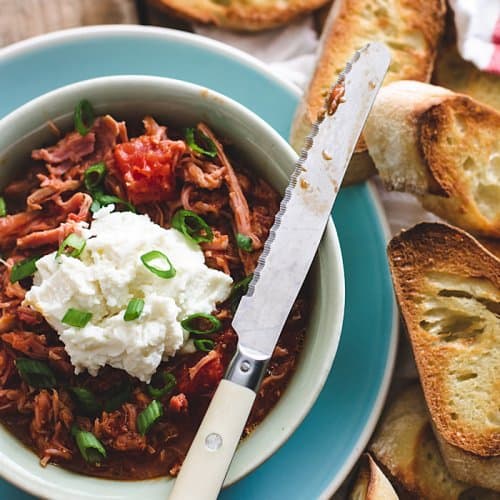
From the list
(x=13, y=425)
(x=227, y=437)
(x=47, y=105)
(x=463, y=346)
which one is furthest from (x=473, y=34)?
(x=13, y=425)

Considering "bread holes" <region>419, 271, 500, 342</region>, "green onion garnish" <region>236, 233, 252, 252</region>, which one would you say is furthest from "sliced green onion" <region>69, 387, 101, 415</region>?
"bread holes" <region>419, 271, 500, 342</region>

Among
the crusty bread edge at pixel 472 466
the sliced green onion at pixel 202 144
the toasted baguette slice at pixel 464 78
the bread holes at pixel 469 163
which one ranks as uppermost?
the toasted baguette slice at pixel 464 78

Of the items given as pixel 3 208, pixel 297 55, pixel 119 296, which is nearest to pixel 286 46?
pixel 297 55

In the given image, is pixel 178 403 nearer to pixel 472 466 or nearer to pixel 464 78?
pixel 472 466

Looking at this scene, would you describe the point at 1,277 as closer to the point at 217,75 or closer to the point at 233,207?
the point at 233,207

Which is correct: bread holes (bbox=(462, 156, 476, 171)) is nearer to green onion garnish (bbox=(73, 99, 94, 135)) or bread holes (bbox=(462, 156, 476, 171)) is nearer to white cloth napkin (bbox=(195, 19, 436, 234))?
white cloth napkin (bbox=(195, 19, 436, 234))

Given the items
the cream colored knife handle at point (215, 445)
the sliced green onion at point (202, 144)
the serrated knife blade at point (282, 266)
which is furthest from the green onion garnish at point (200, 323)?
the sliced green onion at point (202, 144)

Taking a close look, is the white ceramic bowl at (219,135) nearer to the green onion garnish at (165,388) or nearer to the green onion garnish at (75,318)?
the green onion garnish at (165,388)
